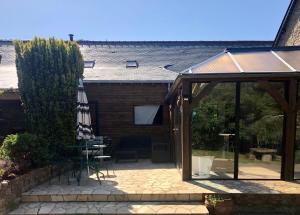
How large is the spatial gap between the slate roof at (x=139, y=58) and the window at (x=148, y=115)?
1134 millimetres

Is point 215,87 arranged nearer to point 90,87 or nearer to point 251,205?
point 251,205

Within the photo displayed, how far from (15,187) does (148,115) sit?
214 inches

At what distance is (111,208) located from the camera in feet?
15.9

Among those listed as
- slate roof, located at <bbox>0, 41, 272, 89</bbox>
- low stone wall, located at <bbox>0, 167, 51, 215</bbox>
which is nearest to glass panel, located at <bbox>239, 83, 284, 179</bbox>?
slate roof, located at <bbox>0, 41, 272, 89</bbox>

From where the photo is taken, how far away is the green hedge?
6.64 m

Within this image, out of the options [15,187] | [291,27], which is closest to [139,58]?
[291,27]

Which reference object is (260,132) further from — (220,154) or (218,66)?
(218,66)

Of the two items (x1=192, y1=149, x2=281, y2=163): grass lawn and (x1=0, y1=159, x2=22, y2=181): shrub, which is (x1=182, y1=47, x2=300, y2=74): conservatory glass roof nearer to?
(x1=192, y1=149, x2=281, y2=163): grass lawn

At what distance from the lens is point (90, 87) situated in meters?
9.38

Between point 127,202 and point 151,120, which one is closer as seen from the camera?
point 127,202

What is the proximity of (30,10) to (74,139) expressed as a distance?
3710 millimetres

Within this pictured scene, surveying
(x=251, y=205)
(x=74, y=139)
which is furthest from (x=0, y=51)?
(x=251, y=205)

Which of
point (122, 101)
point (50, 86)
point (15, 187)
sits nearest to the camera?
point (15, 187)

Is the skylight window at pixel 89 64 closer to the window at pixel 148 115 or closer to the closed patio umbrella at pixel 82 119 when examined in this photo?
the window at pixel 148 115
